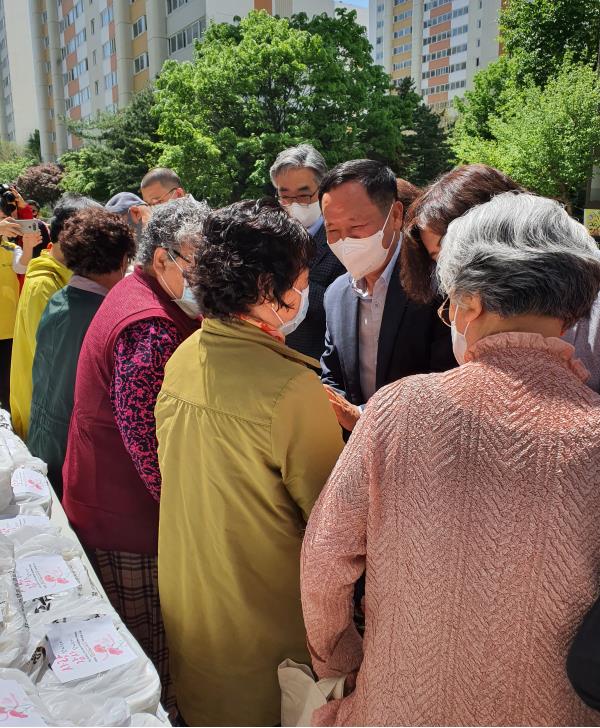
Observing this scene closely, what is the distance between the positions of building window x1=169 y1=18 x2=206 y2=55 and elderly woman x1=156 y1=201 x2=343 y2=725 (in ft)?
113

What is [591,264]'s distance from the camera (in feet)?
3.61

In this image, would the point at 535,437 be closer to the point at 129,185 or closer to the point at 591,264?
the point at 591,264

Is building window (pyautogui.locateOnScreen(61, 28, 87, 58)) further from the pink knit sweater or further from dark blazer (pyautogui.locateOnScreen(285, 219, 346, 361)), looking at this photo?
the pink knit sweater

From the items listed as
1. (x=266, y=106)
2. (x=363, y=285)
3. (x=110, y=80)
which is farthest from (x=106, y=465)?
(x=110, y=80)

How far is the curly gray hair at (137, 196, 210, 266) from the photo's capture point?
200 centimetres

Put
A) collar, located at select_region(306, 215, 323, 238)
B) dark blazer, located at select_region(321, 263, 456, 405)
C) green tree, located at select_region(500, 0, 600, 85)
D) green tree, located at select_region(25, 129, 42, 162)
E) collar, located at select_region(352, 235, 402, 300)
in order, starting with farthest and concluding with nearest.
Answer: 1. green tree, located at select_region(25, 129, 42, 162)
2. green tree, located at select_region(500, 0, 600, 85)
3. collar, located at select_region(306, 215, 323, 238)
4. collar, located at select_region(352, 235, 402, 300)
5. dark blazer, located at select_region(321, 263, 456, 405)

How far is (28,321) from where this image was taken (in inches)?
120

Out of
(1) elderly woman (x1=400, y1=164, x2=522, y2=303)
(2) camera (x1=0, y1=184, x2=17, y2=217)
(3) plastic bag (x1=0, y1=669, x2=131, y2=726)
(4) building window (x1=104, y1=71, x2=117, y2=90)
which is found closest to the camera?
(3) plastic bag (x1=0, y1=669, x2=131, y2=726)

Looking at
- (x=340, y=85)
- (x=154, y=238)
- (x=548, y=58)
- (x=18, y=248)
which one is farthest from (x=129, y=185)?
(x=154, y=238)

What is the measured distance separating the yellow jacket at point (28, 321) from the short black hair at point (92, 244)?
0.59 meters

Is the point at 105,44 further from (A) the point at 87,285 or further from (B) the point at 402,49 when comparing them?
(B) the point at 402,49

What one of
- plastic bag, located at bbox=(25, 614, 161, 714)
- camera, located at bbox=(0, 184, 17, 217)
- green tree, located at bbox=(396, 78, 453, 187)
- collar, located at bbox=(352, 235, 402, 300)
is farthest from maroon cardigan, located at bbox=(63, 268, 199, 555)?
green tree, located at bbox=(396, 78, 453, 187)

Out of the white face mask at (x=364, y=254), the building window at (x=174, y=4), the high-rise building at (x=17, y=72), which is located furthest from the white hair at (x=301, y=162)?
the high-rise building at (x=17, y=72)

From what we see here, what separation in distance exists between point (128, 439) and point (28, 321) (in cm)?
157
